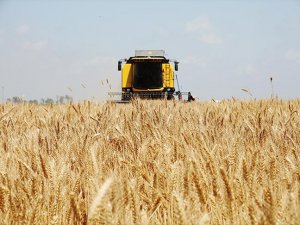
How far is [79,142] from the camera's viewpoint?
1883 millimetres

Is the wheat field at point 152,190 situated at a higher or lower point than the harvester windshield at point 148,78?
lower

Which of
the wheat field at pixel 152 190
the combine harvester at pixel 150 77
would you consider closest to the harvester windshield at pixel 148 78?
the combine harvester at pixel 150 77

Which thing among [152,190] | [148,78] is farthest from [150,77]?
[152,190]

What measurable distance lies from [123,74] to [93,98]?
12768 mm

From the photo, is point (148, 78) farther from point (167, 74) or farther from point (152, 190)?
point (152, 190)

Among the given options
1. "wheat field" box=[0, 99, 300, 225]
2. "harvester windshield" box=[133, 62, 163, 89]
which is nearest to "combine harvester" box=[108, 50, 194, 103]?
"harvester windshield" box=[133, 62, 163, 89]

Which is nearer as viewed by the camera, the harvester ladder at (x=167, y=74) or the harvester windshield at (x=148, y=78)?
the harvester windshield at (x=148, y=78)

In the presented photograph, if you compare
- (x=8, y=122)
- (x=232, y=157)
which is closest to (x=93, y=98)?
(x=8, y=122)

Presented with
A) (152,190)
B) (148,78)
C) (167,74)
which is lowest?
(152,190)

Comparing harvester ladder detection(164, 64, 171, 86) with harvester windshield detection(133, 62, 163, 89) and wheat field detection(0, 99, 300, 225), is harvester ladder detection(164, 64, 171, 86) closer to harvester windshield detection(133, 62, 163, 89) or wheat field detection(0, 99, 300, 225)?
harvester windshield detection(133, 62, 163, 89)

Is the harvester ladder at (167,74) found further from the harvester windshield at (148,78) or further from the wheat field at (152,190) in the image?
the wheat field at (152,190)

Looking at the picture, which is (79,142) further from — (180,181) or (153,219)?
(153,219)

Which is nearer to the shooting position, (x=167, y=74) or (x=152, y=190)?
(x=152, y=190)

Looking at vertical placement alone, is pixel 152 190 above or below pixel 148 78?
below
